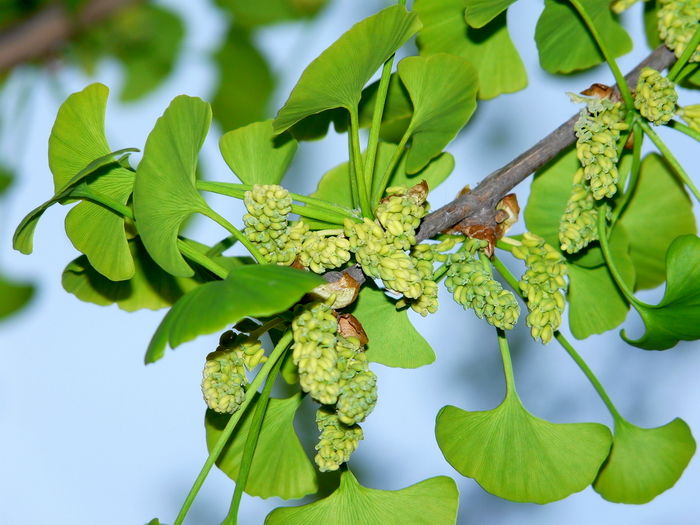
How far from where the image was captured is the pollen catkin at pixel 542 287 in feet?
1.40

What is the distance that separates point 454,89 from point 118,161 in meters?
0.22

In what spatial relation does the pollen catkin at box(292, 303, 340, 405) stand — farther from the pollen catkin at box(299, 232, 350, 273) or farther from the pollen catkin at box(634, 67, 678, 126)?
the pollen catkin at box(634, 67, 678, 126)

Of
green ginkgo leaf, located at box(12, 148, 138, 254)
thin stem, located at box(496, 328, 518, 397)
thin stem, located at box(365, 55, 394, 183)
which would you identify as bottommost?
thin stem, located at box(496, 328, 518, 397)

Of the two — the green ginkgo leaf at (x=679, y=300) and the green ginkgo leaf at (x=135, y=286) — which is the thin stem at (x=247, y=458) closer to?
the green ginkgo leaf at (x=135, y=286)

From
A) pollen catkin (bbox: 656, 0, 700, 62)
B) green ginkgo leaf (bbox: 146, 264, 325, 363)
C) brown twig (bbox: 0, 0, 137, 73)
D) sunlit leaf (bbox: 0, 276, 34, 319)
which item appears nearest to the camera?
green ginkgo leaf (bbox: 146, 264, 325, 363)

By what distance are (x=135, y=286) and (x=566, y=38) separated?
0.38 meters

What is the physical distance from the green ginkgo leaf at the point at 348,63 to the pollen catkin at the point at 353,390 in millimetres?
140

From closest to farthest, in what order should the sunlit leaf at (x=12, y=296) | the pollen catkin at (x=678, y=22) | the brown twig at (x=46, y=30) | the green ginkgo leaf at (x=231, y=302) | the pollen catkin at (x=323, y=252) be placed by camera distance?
the green ginkgo leaf at (x=231, y=302) → the pollen catkin at (x=323, y=252) → the pollen catkin at (x=678, y=22) → the brown twig at (x=46, y=30) → the sunlit leaf at (x=12, y=296)

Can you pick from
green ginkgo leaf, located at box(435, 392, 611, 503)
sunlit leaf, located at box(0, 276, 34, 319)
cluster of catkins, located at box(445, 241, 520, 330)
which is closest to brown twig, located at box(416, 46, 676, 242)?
cluster of catkins, located at box(445, 241, 520, 330)

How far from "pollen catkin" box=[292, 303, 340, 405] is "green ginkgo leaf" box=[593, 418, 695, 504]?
301 millimetres

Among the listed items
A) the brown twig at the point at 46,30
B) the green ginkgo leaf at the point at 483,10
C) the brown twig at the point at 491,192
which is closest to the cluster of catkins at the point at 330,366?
the brown twig at the point at 491,192

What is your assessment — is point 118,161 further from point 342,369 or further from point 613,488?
point 613,488

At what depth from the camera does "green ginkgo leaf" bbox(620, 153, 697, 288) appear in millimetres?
600

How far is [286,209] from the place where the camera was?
0.40 m
